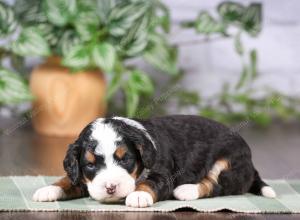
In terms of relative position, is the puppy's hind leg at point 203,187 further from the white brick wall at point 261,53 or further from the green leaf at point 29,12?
the white brick wall at point 261,53

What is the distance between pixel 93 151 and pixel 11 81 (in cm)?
162

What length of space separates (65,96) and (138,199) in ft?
6.78

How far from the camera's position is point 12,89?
399 cm

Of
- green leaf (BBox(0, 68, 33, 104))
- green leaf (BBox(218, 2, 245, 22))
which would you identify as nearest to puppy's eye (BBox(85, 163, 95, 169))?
green leaf (BBox(0, 68, 33, 104))

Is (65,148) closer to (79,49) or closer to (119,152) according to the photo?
(79,49)

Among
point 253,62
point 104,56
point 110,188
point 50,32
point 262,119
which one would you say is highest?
point 50,32

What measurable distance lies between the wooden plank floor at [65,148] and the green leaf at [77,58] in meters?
0.42

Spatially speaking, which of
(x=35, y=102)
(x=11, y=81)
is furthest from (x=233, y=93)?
(x=11, y=81)

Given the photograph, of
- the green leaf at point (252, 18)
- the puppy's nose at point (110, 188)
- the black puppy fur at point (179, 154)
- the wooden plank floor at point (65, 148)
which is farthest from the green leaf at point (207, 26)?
the puppy's nose at point (110, 188)

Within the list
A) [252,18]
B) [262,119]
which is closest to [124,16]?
[252,18]

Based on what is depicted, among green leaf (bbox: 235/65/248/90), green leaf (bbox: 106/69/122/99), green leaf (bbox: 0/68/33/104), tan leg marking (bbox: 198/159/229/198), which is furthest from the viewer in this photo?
green leaf (bbox: 235/65/248/90)

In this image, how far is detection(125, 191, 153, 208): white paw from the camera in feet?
8.11

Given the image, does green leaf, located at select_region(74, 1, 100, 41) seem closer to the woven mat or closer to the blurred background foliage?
the blurred background foliage

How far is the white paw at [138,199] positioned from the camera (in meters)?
2.47
